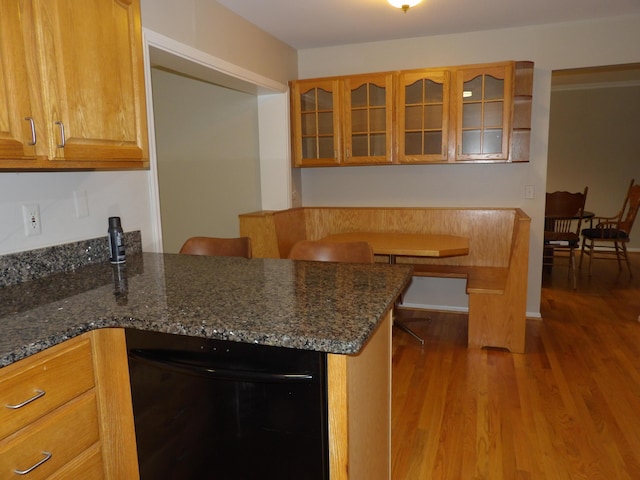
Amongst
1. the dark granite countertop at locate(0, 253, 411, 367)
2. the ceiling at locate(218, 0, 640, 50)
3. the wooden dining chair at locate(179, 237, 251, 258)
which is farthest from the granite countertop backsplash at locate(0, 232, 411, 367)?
the ceiling at locate(218, 0, 640, 50)

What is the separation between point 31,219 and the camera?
5.59 ft

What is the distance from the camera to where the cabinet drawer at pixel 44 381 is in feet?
3.33

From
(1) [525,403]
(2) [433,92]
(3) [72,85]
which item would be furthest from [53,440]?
(2) [433,92]

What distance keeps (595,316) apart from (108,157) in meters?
3.88

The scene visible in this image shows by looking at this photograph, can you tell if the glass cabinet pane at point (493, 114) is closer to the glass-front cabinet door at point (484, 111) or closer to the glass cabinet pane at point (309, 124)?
the glass-front cabinet door at point (484, 111)

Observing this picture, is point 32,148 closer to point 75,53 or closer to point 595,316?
point 75,53

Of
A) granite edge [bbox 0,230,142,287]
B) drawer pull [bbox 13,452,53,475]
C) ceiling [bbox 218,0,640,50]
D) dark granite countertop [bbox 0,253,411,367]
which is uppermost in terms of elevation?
ceiling [bbox 218,0,640,50]

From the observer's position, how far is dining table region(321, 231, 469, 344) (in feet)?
10.2

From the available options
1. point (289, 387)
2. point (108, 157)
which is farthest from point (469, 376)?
point (108, 157)

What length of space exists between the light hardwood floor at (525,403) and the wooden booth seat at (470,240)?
0.77 feet

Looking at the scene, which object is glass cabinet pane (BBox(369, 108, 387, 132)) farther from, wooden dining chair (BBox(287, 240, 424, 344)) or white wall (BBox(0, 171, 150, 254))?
white wall (BBox(0, 171, 150, 254))

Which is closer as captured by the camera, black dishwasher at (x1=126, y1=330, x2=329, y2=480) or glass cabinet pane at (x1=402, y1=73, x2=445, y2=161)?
black dishwasher at (x1=126, y1=330, x2=329, y2=480)

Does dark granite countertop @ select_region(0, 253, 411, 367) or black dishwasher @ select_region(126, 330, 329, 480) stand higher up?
dark granite countertop @ select_region(0, 253, 411, 367)

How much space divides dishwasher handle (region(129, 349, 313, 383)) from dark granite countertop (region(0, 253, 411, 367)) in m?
0.08
